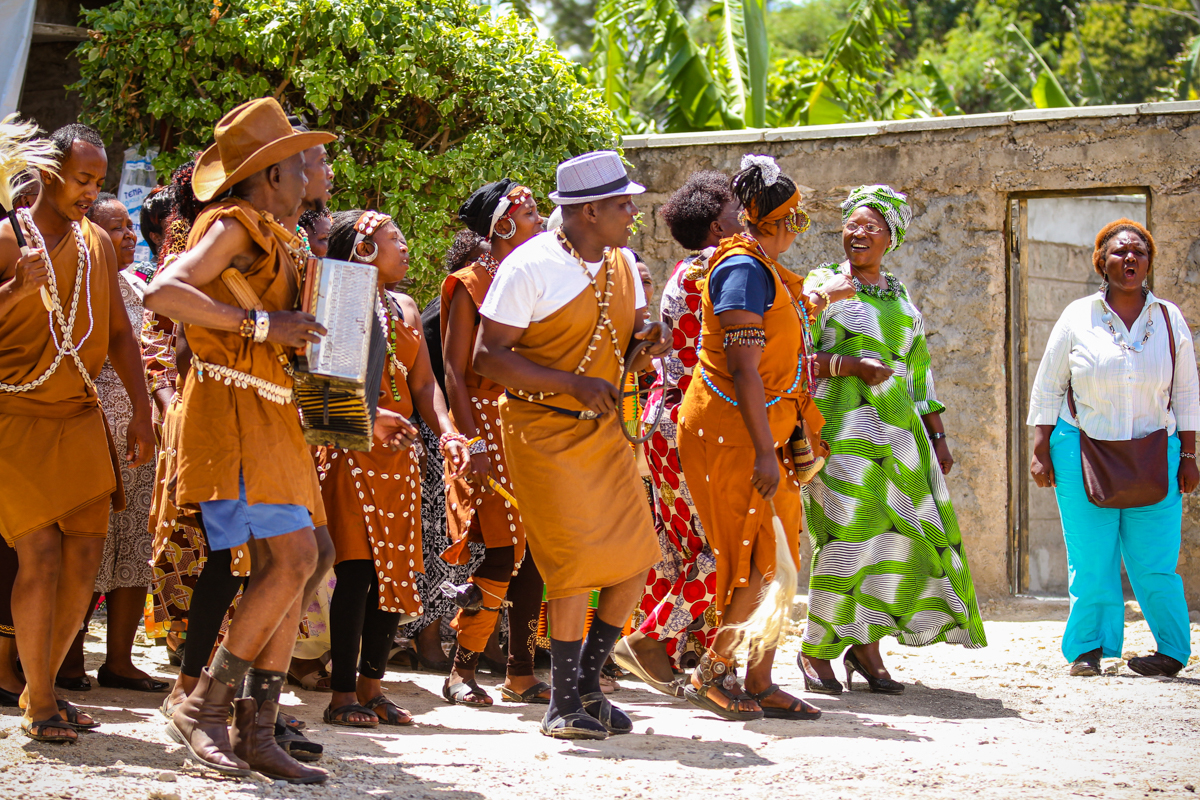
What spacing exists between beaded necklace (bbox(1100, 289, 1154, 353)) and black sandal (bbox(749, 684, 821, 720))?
9.06 feet

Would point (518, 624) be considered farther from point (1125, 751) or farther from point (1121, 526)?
point (1121, 526)

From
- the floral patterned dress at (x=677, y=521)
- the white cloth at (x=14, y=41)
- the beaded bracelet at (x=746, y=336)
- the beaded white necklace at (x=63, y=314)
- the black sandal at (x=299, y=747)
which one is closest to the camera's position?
the black sandal at (x=299, y=747)

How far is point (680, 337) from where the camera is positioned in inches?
216

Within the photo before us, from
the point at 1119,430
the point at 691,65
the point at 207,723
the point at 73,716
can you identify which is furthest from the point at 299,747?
the point at 691,65

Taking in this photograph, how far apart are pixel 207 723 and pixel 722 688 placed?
2.04 m

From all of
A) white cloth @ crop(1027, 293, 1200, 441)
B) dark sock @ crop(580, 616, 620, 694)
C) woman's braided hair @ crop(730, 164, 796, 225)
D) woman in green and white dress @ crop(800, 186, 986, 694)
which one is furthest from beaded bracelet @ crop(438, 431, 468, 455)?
white cloth @ crop(1027, 293, 1200, 441)

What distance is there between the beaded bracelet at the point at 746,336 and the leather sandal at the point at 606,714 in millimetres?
1394

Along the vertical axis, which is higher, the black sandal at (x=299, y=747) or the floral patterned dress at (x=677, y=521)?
the floral patterned dress at (x=677, y=521)

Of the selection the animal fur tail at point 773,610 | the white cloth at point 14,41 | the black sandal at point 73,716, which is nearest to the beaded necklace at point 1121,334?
the animal fur tail at point 773,610

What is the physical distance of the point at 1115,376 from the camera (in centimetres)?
626

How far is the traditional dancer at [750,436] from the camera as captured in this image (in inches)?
182

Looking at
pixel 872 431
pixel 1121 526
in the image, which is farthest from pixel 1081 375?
pixel 872 431

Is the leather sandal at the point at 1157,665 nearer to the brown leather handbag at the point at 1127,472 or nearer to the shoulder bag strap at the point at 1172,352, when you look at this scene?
the brown leather handbag at the point at 1127,472

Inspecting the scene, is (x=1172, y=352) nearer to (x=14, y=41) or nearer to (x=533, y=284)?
(x=533, y=284)
